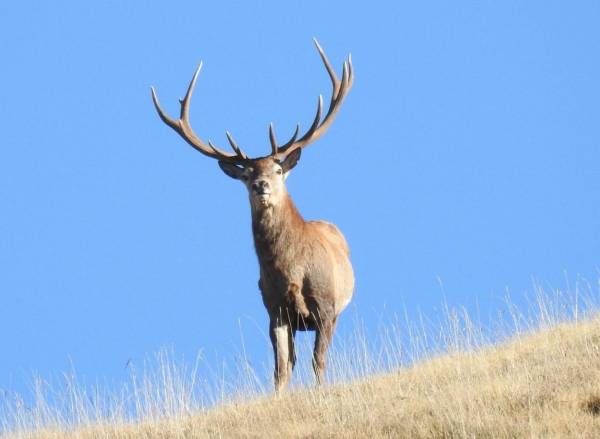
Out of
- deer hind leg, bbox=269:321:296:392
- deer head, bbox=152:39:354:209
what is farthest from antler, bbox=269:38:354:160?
deer hind leg, bbox=269:321:296:392

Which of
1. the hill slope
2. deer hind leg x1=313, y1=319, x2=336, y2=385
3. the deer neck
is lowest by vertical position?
the hill slope

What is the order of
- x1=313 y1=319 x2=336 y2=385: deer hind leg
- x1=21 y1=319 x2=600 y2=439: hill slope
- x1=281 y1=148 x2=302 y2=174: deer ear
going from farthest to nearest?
x1=281 y1=148 x2=302 y2=174: deer ear
x1=313 y1=319 x2=336 y2=385: deer hind leg
x1=21 y1=319 x2=600 y2=439: hill slope

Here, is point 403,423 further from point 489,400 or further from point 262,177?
point 262,177

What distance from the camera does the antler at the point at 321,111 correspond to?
11.2 m

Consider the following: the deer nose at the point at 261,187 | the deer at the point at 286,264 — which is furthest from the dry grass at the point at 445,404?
the deer nose at the point at 261,187

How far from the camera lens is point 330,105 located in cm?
1192

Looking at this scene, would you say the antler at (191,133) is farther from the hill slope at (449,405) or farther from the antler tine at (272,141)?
the hill slope at (449,405)

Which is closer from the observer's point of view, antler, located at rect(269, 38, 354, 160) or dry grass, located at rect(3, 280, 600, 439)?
dry grass, located at rect(3, 280, 600, 439)

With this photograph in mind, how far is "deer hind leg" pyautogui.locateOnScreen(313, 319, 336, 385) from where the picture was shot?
10.3 meters

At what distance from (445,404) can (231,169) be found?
3863 millimetres

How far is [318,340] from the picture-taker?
34.3 ft

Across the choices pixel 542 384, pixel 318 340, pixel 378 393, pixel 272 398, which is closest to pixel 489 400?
pixel 542 384

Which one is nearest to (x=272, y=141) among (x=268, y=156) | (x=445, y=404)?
(x=268, y=156)

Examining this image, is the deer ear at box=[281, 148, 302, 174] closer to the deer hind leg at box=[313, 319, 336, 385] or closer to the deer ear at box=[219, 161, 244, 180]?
the deer ear at box=[219, 161, 244, 180]
